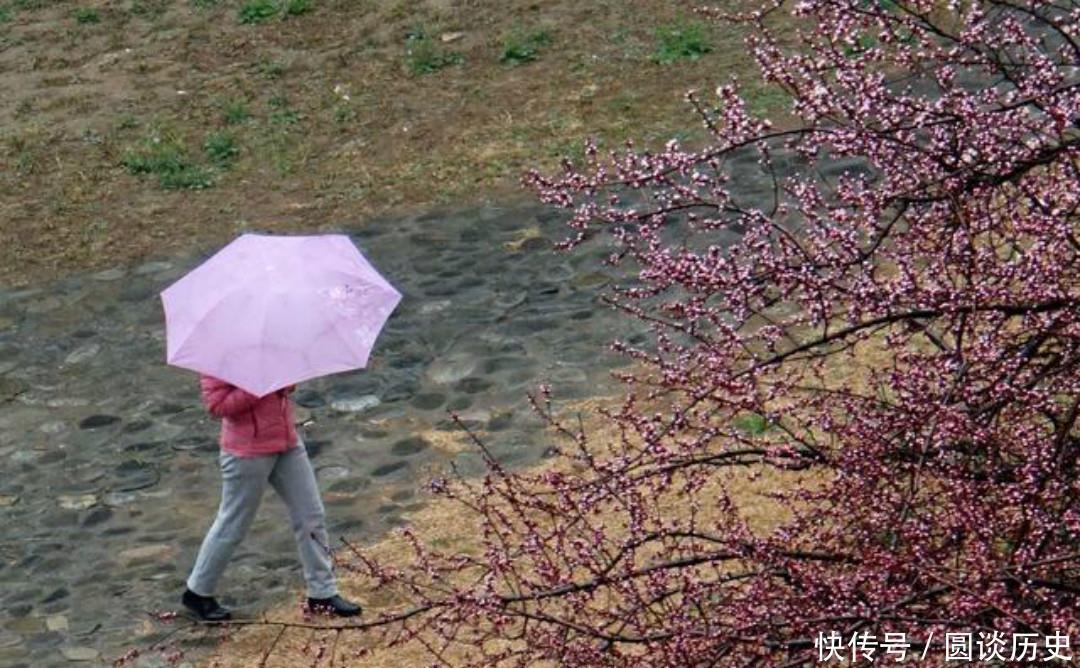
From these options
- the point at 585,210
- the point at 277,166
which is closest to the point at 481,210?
the point at 277,166

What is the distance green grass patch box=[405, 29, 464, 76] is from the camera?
546 inches

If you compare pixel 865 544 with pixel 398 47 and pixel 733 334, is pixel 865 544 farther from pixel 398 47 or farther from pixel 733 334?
pixel 398 47

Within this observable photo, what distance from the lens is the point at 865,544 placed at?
4902 millimetres

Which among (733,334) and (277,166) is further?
(277,166)

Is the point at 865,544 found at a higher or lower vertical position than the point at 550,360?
higher

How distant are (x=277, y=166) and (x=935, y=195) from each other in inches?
313

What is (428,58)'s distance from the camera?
1395cm

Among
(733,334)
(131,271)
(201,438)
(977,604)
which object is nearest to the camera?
(977,604)

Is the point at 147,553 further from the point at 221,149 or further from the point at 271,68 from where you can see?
the point at 271,68

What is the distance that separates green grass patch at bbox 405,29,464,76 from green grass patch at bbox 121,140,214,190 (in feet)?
6.25

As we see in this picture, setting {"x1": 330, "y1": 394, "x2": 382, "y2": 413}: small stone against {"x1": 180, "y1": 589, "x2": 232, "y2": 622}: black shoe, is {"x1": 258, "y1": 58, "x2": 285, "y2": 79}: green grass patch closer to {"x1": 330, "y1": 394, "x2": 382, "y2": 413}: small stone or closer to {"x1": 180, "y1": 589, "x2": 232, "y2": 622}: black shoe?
{"x1": 330, "y1": 394, "x2": 382, "y2": 413}: small stone

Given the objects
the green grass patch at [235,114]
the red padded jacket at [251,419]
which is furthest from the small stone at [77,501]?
the green grass patch at [235,114]

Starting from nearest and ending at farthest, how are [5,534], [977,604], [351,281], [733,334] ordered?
[977,604]
[733,334]
[351,281]
[5,534]

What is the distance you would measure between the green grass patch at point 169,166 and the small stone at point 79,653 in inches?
221
